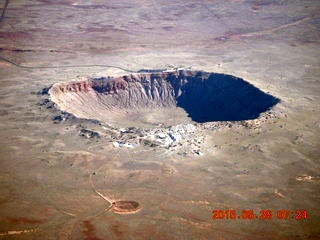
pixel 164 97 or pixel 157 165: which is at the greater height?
pixel 157 165

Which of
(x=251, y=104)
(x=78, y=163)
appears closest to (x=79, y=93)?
(x=78, y=163)

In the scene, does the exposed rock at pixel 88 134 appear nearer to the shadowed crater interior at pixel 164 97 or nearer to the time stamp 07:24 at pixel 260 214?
the shadowed crater interior at pixel 164 97

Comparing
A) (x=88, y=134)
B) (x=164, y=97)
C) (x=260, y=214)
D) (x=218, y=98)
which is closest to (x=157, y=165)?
(x=88, y=134)

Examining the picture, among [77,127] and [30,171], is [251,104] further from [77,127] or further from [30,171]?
[30,171]

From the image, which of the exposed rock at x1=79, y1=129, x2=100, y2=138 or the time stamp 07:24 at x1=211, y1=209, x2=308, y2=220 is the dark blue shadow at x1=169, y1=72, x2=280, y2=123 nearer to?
the exposed rock at x1=79, y1=129, x2=100, y2=138

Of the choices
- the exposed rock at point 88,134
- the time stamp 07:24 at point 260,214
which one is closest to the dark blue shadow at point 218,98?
the exposed rock at point 88,134

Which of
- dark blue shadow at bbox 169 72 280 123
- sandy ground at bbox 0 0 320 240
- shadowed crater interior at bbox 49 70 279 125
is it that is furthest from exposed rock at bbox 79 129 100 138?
dark blue shadow at bbox 169 72 280 123

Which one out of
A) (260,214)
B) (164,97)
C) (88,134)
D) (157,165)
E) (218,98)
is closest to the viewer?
(260,214)

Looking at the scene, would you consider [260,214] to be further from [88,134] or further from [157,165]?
[88,134]
